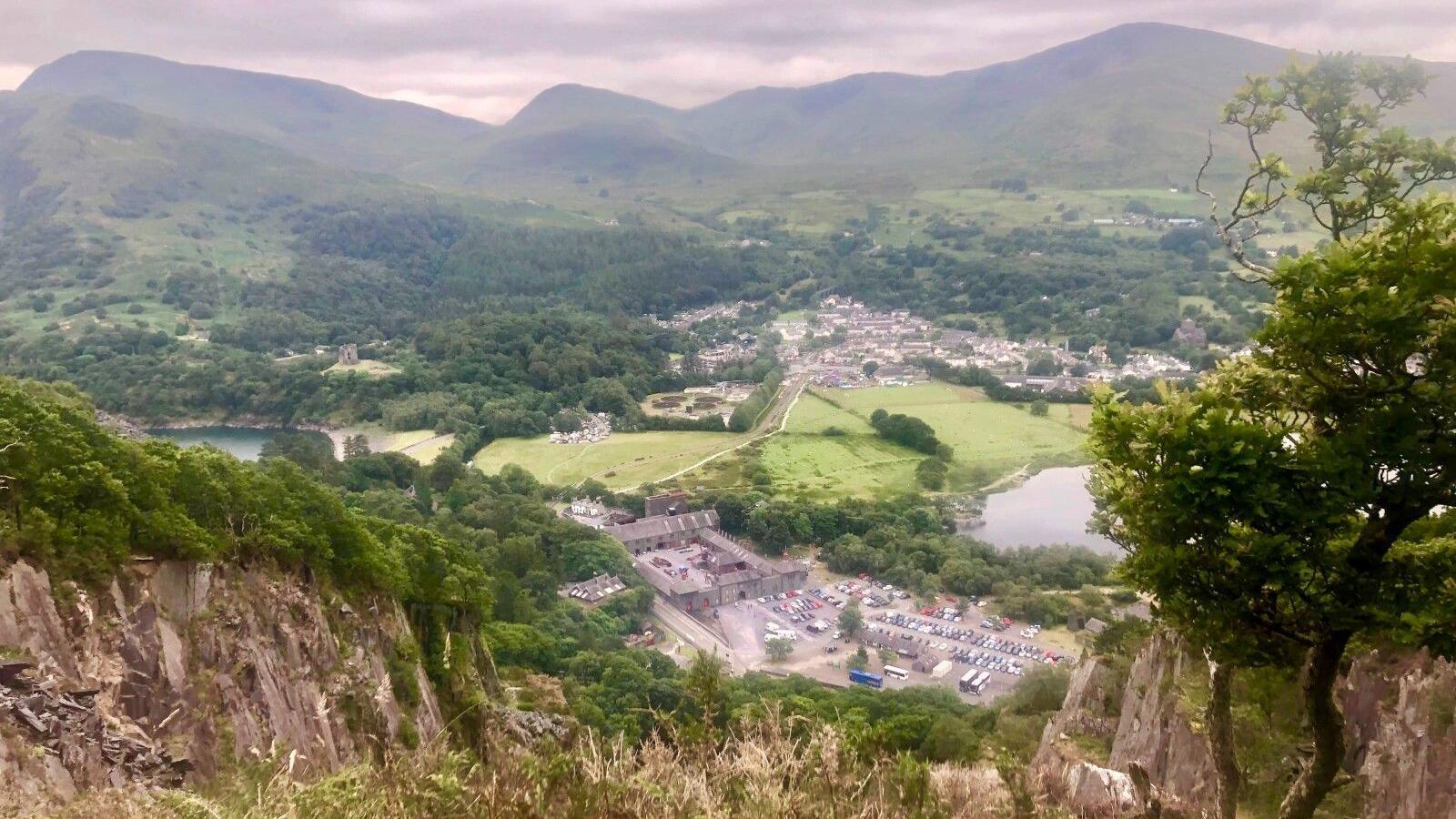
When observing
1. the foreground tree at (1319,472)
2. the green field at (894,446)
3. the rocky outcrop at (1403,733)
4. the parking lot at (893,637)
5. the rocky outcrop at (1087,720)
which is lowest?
the parking lot at (893,637)

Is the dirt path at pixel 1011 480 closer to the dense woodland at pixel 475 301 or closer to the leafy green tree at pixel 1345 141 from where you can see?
the dense woodland at pixel 475 301

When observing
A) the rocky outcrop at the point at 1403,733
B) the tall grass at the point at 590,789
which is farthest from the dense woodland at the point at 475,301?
the tall grass at the point at 590,789

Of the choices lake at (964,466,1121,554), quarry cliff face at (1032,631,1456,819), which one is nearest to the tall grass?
quarry cliff face at (1032,631,1456,819)

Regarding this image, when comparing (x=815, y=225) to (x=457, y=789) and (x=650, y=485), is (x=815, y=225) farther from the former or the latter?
(x=457, y=789)

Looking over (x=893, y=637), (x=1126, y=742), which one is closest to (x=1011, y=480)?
(x=893, y=637)

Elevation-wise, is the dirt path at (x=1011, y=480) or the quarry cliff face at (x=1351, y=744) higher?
the quarry cliff face at (x=1351, y=744)

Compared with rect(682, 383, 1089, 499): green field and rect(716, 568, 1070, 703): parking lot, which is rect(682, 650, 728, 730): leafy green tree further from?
rect(682, 383, 1089, 499): green field

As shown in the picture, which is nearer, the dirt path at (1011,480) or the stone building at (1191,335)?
the dirt path at (1011,480)
